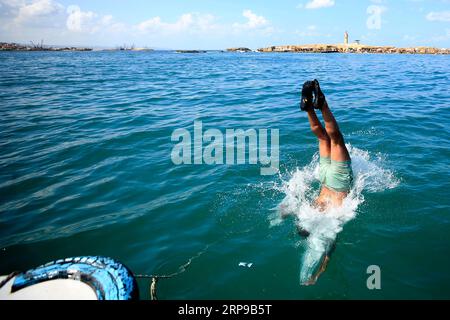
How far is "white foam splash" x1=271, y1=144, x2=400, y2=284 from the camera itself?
5.89m

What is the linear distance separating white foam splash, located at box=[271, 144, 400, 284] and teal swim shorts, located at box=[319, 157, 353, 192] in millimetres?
530

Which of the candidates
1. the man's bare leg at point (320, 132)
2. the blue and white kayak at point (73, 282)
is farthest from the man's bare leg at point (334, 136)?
the blue and white kayak at point (73, 282)

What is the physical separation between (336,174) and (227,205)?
2.73m

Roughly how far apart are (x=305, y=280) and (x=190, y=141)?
732 cm

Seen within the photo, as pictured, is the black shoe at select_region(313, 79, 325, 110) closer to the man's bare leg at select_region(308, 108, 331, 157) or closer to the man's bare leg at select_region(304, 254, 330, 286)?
the man's bare leg at select_region(308, 108, 331, 157)

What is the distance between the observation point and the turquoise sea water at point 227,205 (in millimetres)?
5410

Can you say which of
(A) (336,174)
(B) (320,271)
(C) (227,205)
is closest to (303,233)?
(B) (320,271)

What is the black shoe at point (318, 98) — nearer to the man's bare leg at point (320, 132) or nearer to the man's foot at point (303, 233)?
the man's bare leg at point (320, 132)

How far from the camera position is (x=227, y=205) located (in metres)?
7.45

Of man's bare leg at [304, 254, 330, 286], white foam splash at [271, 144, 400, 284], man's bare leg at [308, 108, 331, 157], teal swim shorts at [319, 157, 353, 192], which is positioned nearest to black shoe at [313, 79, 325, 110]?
man's bare leg at [308, 108, 331, 157]

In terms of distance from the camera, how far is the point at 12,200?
7.87m

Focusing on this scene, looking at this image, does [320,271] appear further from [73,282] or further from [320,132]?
[73,282]

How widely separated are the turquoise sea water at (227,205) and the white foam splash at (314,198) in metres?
0.04

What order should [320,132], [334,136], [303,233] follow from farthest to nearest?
[303,233], [320,132], [334,136]
